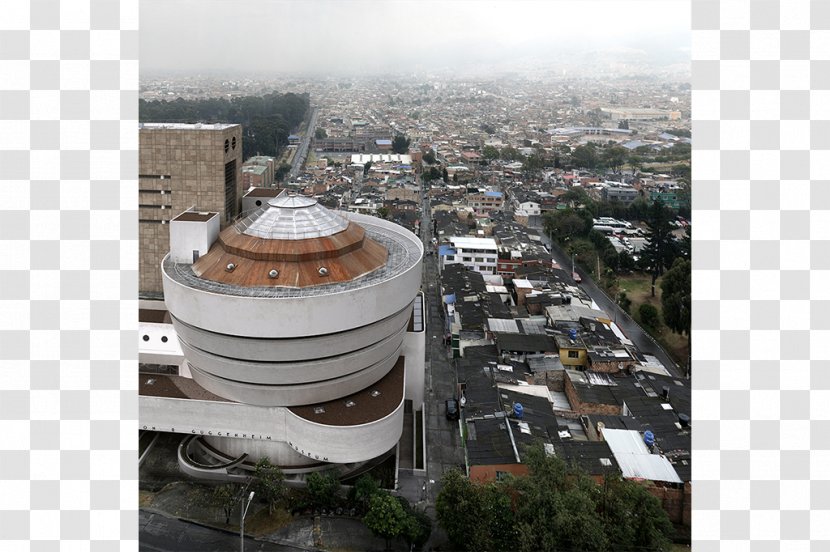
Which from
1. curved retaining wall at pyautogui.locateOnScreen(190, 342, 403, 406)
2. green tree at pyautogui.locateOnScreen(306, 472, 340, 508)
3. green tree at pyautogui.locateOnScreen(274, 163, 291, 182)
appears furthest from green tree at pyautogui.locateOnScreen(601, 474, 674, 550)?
green tree at pyautogui.locateOnScreen(274, 163, 291, 182)

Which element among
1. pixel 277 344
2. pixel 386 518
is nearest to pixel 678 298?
pixel 386 518

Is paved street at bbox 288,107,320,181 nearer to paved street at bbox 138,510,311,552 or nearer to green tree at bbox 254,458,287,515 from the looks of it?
green tree at bbox 254,458,287,515

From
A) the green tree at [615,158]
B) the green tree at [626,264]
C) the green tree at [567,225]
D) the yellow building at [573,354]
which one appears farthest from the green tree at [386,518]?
the green tree at [615,158]

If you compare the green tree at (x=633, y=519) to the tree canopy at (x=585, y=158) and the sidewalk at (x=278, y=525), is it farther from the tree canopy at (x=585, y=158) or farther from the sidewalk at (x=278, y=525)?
the tree canopy at (x=585, y=158)

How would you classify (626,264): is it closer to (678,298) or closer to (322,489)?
(678,298)

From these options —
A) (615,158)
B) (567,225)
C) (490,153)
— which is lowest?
(567,225)
